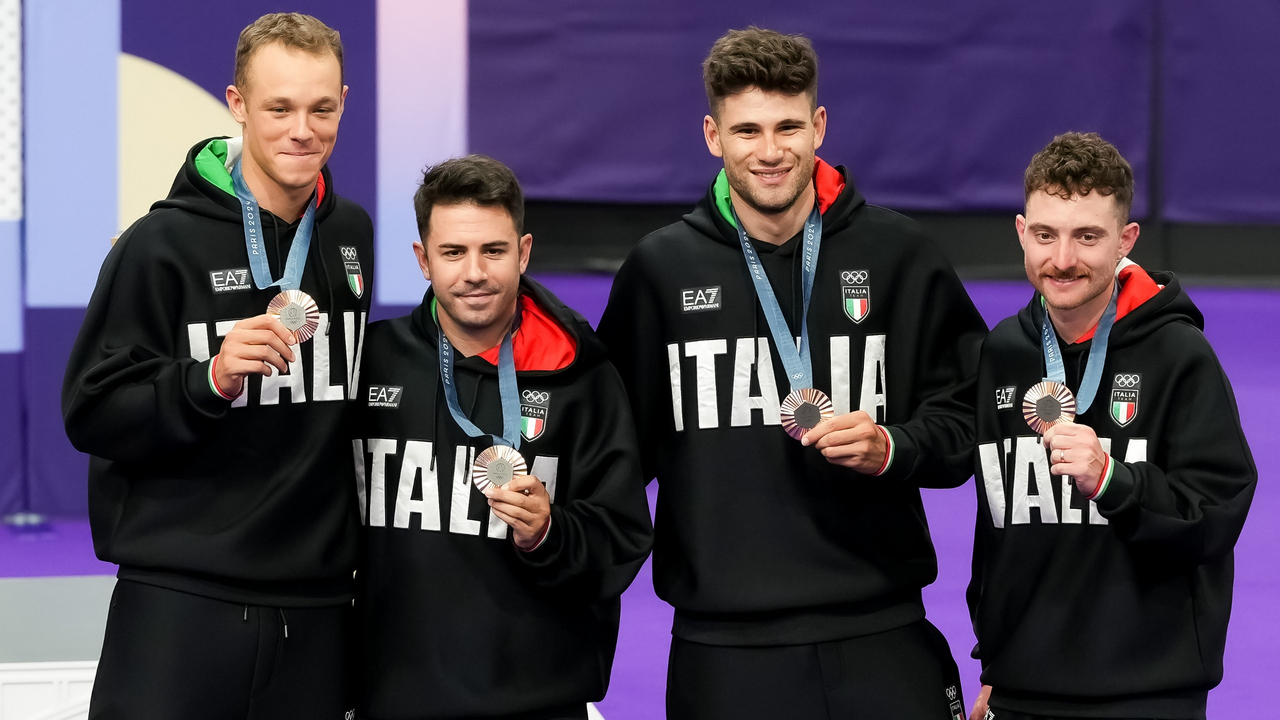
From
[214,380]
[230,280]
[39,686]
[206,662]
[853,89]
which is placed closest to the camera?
[214,380]

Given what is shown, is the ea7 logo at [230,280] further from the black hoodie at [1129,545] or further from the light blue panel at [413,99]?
the light blue panel at [413,99]

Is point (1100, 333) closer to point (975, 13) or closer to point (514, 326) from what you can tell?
point (514, 326)

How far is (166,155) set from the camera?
6.64 m

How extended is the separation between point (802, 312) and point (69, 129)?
4826 mm

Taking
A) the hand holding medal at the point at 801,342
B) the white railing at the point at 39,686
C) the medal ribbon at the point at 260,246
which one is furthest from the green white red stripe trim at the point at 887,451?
the white railing at the point at 39,686

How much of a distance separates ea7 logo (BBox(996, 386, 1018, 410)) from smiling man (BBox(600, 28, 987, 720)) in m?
0.11

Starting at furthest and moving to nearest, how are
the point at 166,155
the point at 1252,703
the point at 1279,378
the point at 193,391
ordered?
the point at 1279,378
the point at 166,155
the point at 1252,703
the point at 193,391

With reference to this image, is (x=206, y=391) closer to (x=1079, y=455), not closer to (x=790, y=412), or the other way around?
(x=790, y=412)

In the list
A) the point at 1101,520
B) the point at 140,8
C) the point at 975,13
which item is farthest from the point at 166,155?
the point at 975,13

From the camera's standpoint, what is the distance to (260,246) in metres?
2.94

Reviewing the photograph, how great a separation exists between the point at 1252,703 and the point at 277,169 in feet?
12.1

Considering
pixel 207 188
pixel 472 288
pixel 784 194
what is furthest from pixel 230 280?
pixel 784 194

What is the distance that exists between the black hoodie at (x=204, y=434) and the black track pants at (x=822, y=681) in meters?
0.81

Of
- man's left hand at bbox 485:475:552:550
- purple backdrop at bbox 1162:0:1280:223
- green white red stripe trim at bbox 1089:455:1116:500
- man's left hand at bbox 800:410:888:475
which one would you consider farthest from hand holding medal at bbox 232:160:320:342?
purple backdrop at bbox 1162:0:1280:223
